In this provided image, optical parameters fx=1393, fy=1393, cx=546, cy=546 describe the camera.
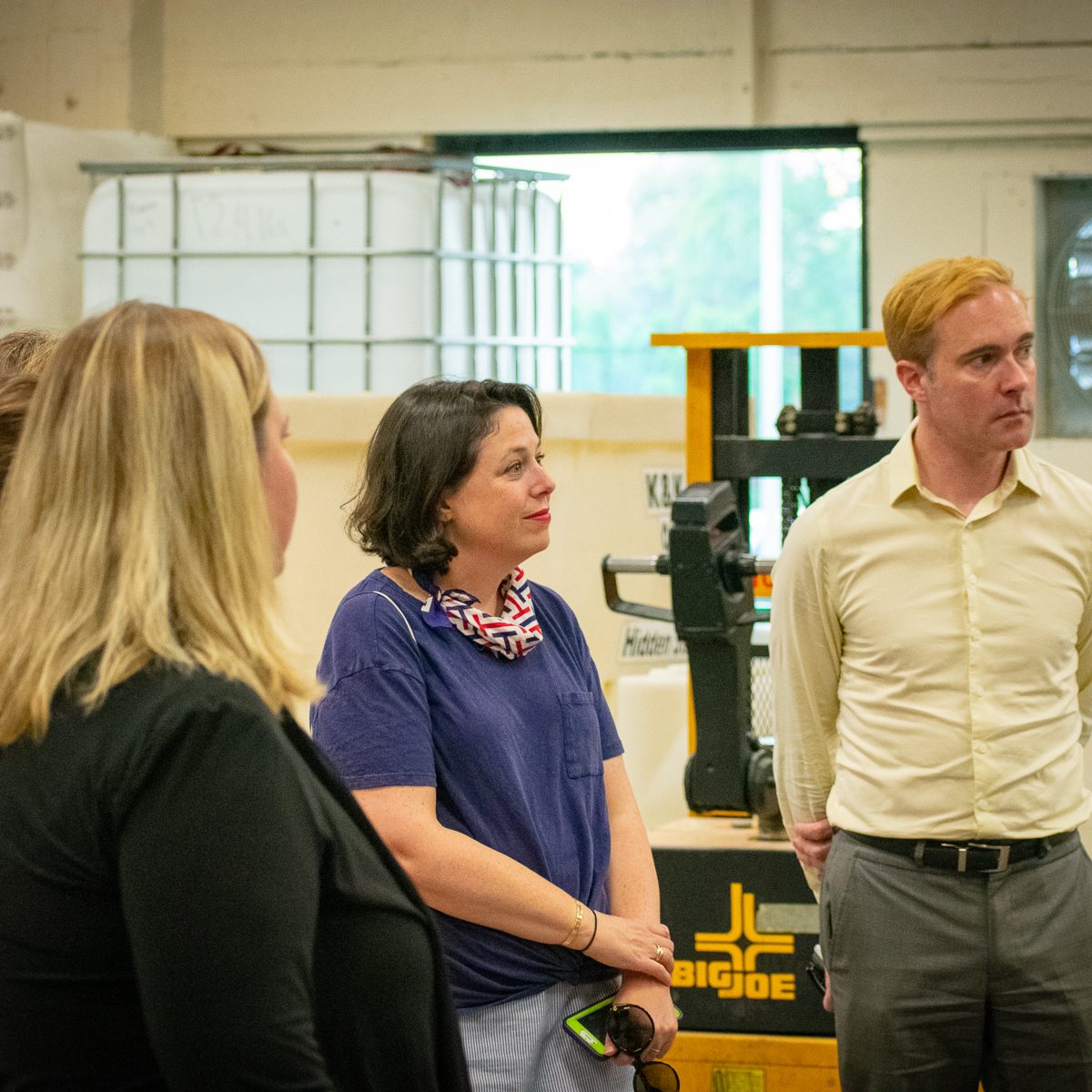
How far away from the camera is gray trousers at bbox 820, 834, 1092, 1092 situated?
165 cm

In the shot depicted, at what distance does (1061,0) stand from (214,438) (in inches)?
161

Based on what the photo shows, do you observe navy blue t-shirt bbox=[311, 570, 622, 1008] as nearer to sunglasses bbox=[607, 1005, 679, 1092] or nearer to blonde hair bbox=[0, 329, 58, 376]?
sunglasses bbox=[607, 1005, 679, 1092]

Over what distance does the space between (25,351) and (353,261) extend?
2.33 metres

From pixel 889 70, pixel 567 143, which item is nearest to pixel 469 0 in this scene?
pixel 567 143

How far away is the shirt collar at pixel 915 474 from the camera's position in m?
1.73

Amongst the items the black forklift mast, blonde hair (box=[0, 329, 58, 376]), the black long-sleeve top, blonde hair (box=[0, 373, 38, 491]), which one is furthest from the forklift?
the black long-sleeve top

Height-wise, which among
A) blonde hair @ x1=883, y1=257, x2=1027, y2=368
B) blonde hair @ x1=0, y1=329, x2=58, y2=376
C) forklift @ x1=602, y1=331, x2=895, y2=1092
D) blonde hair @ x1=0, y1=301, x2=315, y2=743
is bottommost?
forklift @ x1=602, y1=331, x2=895, y2=1092

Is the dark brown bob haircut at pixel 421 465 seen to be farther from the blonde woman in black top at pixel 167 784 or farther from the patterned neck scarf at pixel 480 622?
the blonde woman in black top at pixel 167 784

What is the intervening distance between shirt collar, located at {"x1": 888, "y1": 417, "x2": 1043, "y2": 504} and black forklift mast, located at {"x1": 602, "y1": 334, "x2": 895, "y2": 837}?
41 cm

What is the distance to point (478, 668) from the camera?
1504 mm

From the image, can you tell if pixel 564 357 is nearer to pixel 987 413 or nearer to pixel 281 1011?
pixel 987 413

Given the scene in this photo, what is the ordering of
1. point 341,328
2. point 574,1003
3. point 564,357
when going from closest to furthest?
point 574,1003 → point 341,328 → point 564,357

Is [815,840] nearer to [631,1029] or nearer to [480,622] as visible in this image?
[631,1029]

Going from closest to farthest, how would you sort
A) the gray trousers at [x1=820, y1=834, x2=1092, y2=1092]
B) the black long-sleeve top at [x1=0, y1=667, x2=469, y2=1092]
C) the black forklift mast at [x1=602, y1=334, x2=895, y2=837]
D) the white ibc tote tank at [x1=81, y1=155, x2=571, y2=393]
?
the black long-sleeve top at [x1=0, y1=667, x2=469, y2=1092], the gray trousers at [x1=820, y1=834, x2=1092, y2=1092], the black forklift mast at [x1=602, y1=334, x2=895, y2=837], the white ibc tote tank at [x1=81, y1=155, x2=571, y2=393]
